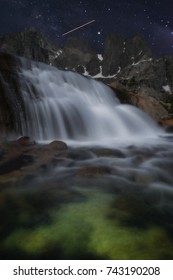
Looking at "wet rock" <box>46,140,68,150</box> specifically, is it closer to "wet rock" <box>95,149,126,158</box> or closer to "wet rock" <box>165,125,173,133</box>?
"wet rock" <box>95,149,126,158</box>

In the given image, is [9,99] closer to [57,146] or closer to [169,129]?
[57,146]

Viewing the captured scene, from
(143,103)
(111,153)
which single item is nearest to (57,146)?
(111,153)

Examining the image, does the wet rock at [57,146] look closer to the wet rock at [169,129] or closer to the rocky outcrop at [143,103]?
the wet rock at [169,129]

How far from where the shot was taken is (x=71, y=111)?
51.1ft

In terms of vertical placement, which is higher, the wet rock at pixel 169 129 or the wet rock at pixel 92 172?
the wet rock at pixel 169 129

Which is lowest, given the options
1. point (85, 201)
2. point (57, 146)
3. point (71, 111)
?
point (85, 201)

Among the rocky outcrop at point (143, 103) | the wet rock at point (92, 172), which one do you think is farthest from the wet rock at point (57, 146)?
the rocky outcrop at point (143, 103)

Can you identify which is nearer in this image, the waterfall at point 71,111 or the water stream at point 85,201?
the water stream at point 85,201

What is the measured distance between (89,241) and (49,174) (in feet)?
12.1

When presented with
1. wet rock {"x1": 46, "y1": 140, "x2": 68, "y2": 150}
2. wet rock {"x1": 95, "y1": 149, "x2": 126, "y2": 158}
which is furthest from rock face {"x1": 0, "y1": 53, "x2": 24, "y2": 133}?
wet rock {"x1": 95, "y1": 149, "x2": 126, "y2": 158}

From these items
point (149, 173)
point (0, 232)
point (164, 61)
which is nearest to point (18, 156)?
point (149, 173)

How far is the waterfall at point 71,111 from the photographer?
13.6m

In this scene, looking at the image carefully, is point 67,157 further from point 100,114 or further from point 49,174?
point 100,114

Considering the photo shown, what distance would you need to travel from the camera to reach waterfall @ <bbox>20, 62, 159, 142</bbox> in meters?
13.6
